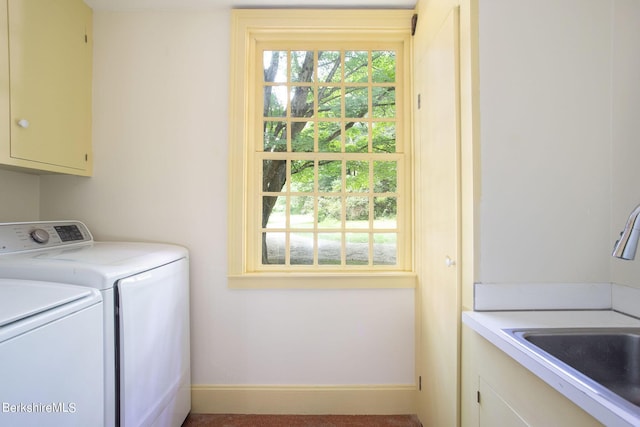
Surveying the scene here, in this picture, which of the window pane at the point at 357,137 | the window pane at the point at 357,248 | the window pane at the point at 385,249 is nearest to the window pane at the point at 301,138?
the window pane at the point at 357,137

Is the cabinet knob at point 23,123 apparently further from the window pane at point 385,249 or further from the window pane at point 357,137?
the window pane at point 385,249

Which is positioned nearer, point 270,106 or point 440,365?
point 440,365

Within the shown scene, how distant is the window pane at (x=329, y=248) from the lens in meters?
1.98

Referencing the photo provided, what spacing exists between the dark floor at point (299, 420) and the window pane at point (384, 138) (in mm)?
1768

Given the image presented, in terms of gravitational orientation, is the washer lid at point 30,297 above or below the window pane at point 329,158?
below

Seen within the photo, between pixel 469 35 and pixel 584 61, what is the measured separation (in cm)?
49

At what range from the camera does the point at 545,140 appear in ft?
3.84

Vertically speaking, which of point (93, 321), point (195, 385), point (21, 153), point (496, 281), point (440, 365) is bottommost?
point (195, 385)

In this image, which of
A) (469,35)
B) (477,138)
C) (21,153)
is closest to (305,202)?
(477,138)

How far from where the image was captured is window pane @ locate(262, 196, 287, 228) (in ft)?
6.49

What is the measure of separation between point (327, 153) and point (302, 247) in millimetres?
682

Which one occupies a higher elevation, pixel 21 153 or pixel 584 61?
pixel 584 61

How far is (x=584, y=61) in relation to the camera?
46.3 inches

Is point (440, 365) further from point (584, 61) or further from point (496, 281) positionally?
point (584, 61)
